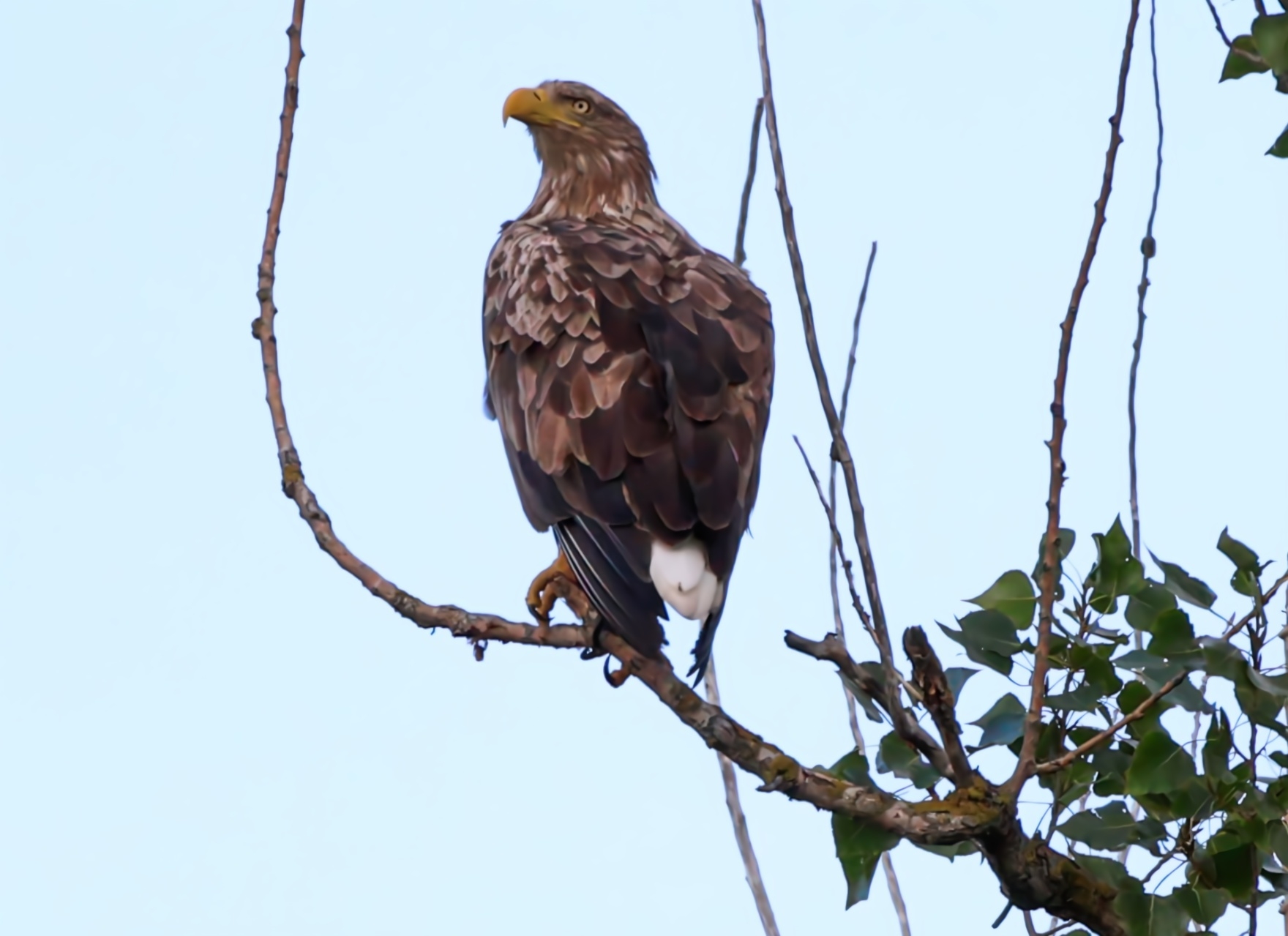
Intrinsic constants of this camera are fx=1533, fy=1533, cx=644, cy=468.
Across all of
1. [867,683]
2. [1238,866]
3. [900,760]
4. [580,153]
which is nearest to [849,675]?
[867,683]

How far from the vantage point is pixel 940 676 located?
314 centimetres

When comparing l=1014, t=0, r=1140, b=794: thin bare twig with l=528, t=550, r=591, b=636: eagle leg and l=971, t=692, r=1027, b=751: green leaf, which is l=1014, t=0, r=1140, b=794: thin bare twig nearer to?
l=971, t=692, r=1027, b=751: green leaf

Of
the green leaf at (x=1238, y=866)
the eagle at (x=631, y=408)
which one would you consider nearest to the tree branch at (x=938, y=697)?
the green leaf at (x=1238, y=866)

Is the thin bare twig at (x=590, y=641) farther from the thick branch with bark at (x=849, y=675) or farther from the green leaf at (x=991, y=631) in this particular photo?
the green leaf at (x=991, y=631)

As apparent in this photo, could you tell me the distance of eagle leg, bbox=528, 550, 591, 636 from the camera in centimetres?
449

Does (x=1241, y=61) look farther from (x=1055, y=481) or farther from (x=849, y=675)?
(x=849, y=675)

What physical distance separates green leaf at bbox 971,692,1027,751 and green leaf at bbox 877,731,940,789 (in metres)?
0.13

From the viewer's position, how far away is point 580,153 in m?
6.32

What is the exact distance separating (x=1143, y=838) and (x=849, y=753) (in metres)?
0.65

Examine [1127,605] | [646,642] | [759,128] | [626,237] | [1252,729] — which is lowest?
[1252,729]

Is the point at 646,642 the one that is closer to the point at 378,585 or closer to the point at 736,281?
the point at 378,585

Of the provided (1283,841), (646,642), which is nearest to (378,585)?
(646,642)

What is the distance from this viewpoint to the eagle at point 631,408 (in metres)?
4.05

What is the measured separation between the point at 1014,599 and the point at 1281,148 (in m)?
1.16
